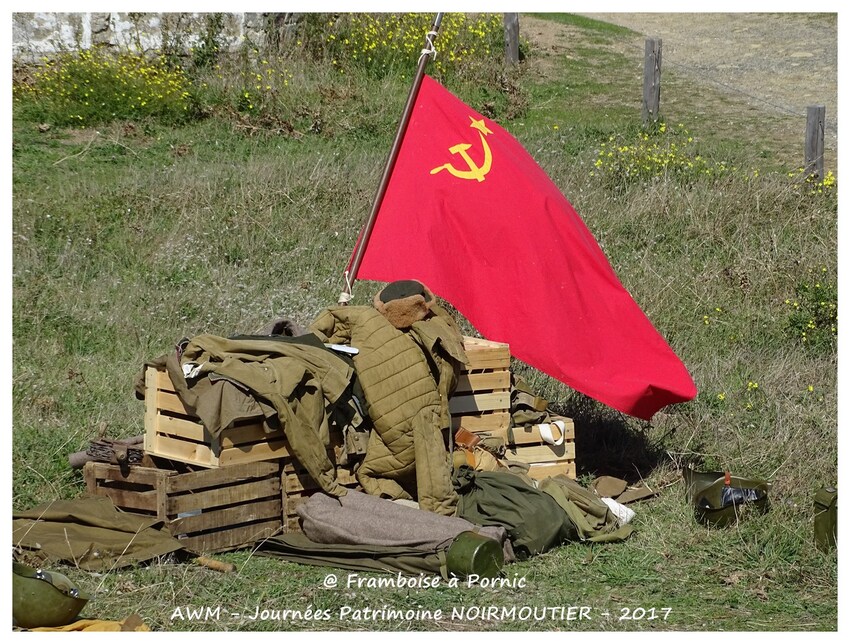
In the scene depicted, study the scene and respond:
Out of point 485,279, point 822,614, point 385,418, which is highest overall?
point 485,279

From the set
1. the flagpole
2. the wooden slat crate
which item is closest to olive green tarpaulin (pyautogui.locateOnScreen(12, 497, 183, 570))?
the flagpole

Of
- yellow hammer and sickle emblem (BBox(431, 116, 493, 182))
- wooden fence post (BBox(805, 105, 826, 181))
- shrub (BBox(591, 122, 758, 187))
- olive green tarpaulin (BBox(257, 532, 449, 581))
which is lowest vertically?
olive green tarpaulin (BBox(257, 532, 449, 581))

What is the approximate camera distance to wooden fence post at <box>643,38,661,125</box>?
15.0 m

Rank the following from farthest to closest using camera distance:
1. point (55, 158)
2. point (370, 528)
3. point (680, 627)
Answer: point (55, 158) → point (370, 528) → point (680, 627)

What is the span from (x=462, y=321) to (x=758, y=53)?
42.1 ft

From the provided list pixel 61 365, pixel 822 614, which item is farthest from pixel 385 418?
pixel 61 365

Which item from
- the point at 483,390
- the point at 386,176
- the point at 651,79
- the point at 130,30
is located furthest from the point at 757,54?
the point at 483,390

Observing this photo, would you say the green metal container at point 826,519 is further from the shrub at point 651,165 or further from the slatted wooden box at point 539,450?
the shrub at point 651,165

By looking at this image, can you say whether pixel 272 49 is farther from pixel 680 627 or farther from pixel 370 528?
pixel 680 627

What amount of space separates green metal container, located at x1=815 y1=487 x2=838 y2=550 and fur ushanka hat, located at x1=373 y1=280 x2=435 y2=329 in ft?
8.43

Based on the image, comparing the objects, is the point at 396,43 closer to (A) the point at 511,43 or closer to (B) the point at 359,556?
(A) the point at 511,43

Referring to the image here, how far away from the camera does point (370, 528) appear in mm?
6543

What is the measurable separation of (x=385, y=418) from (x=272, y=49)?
10116 mm

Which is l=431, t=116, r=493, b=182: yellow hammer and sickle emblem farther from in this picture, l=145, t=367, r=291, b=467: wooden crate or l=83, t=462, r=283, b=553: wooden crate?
l=83, t=462, r=283, b=553: wooden crate
